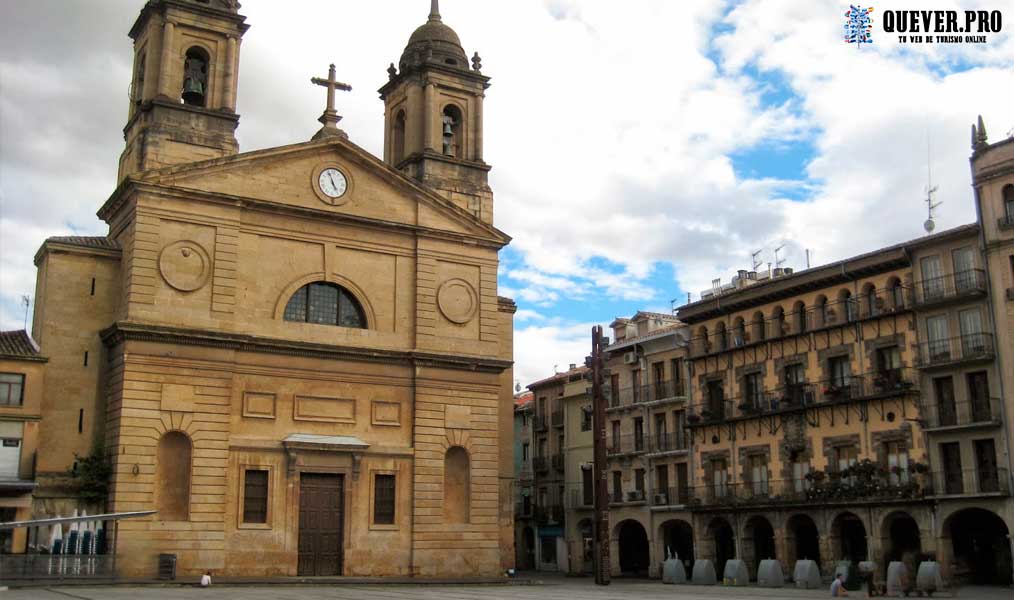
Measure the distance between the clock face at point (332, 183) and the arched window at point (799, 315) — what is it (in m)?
17.5

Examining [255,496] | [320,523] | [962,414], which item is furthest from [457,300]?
[962,414]

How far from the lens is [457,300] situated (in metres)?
38.2

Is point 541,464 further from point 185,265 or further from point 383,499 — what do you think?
point 185,265

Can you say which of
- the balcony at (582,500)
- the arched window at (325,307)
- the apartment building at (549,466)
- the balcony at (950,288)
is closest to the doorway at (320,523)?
the arched window at (325,307)

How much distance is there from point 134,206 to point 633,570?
28825 mm

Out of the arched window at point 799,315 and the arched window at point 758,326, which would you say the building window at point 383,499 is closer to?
the arched window at point 758,326

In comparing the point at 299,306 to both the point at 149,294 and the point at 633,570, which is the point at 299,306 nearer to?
the point at 149,294

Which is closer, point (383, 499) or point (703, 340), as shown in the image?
point (383, 499)

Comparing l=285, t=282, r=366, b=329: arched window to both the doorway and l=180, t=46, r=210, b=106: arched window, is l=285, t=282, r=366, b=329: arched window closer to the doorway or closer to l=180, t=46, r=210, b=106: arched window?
the doorway

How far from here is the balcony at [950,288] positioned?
35.5 meters

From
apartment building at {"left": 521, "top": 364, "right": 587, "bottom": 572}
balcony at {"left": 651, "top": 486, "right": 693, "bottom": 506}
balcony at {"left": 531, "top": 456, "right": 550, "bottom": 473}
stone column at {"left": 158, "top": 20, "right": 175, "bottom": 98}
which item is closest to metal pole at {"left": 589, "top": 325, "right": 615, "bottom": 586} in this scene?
balcony at {"left": 651, "top": 486, "right": 693, "bottom": 506}

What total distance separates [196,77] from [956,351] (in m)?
26.1

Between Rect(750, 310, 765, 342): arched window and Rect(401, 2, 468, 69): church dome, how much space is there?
1484 cm

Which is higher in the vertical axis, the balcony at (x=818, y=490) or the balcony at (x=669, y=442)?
the balcony at (x=669, y=442)
